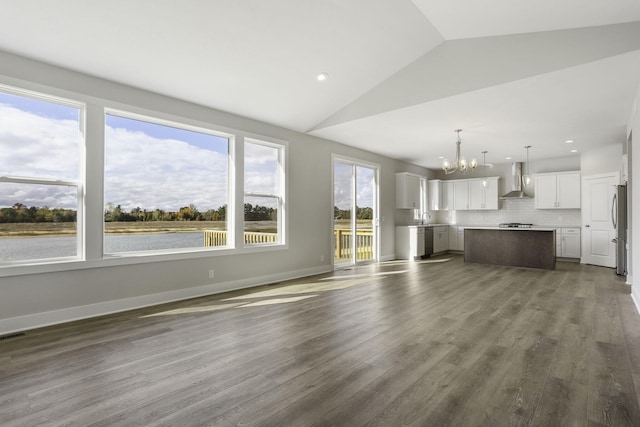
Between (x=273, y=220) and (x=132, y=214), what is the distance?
2260 mm

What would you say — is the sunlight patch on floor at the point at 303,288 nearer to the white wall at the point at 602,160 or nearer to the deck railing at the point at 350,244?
the deck railing at the point at 350,244

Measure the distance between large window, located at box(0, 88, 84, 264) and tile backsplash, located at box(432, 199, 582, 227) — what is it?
9.25 meters

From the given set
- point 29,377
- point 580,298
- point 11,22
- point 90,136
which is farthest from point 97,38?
point 580,298

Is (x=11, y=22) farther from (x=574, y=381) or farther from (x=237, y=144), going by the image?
(x=574, y=381)

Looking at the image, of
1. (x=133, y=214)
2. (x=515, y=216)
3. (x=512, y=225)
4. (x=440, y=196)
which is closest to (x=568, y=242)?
(x=512, y=225)

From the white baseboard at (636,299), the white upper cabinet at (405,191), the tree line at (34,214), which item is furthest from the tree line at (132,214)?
the white baseboard at (636,299)

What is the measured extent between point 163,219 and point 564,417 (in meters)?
4.49

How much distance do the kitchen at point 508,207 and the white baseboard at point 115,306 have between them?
4.85 metres

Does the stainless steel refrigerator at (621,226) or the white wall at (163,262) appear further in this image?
the stainless steel refrigerator at (621,226)

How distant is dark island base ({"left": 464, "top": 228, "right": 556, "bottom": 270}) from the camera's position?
22.8 feet

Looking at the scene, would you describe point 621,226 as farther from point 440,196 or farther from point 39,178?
point 39,178

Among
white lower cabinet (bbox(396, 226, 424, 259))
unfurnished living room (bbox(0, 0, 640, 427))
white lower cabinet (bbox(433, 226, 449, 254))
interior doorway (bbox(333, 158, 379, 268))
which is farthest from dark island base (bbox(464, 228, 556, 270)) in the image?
interior doorway (bbox(333, 158, 379, 268))

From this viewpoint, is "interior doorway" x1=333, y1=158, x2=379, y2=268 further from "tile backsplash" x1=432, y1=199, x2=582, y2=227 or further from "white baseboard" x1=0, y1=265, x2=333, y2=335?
"tile backsplash" x1=432, y1=199, x2=582, y2=227

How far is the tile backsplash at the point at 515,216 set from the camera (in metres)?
8.61
